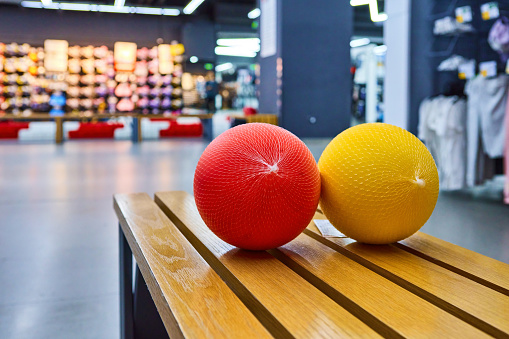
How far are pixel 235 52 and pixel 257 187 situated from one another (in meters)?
25.0

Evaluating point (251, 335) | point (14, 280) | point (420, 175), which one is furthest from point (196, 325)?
point (14, 280)

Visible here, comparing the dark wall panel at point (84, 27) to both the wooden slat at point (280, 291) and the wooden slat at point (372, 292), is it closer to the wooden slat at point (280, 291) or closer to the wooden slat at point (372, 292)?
the wooden slat at point (280, 291)

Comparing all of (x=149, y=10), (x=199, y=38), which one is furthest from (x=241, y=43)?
(x=149, y=10)

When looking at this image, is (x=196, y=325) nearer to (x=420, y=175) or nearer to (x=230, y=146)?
(x=230, y=146)

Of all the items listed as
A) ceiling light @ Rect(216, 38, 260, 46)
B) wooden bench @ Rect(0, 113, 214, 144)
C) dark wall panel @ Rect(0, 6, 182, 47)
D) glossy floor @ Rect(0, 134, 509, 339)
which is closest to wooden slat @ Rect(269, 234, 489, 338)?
glossy floor @ Rect(0, 134, 509, 339)

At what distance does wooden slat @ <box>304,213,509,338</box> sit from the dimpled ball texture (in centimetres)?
3

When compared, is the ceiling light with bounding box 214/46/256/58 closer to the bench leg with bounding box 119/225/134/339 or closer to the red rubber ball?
the bench leg with bounding box 119/225/134/339

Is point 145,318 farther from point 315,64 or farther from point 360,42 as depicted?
point 360,42

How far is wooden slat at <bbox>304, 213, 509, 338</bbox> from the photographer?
57 cm

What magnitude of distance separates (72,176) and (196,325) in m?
5.12

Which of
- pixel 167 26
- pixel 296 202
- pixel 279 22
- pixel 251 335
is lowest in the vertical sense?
pixel 251 335

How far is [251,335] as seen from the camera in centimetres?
54

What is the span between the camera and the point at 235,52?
25.0 m

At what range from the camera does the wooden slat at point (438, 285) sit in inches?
22.6
